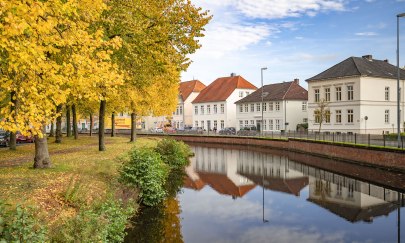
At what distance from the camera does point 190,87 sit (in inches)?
3381

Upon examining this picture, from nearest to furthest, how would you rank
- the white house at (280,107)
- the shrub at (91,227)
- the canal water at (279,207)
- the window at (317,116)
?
the shrub at (91,227) → the canal water at (279,207) → the window at (317,116) → the white house at (280,107)

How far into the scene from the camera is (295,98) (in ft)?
194

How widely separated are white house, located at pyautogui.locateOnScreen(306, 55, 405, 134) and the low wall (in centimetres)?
985

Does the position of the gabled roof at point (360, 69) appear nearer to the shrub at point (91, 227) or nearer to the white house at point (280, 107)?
the white house at point (280, 107)

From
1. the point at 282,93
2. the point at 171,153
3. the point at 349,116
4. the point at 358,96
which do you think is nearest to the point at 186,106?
the point at 282,93

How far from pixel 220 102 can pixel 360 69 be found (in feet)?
101

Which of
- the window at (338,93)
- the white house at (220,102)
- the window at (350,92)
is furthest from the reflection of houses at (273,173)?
the white house at (220,102)

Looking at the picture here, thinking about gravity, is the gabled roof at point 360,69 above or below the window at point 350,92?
above

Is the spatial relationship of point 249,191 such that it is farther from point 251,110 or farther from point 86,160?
point 251,110

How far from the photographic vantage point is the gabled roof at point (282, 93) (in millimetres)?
59562

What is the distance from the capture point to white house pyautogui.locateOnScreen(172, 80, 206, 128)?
82.2 m

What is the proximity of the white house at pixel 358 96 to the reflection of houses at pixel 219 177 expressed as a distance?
19.9 m

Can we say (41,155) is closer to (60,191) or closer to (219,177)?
(60,191)

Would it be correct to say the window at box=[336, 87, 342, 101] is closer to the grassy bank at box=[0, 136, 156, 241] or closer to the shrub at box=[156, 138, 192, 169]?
the shrub at box=[156, 138, 192, 169]
